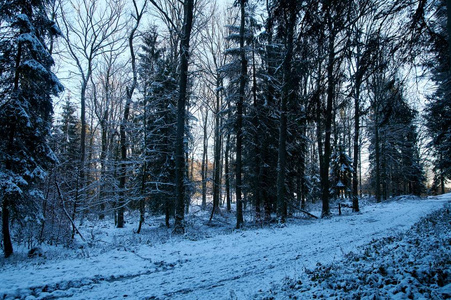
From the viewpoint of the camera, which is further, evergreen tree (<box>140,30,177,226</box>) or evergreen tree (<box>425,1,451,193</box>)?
evergreen tree (<box>140,30,177,226</box>)

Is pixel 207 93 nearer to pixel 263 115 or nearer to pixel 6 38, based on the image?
pixel 263 115

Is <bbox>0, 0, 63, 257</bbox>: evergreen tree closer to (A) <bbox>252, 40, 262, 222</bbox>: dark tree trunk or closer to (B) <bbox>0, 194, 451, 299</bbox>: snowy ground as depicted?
(B) <bbox>0, 194, 451, 299</bbox>: snowy ground

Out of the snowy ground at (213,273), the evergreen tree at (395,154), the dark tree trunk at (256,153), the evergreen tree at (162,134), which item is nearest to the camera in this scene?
the snowy ground at (213,273)

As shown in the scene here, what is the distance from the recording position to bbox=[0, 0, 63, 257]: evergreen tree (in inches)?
320

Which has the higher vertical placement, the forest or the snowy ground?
the forest

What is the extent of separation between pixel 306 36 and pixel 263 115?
9.84 m

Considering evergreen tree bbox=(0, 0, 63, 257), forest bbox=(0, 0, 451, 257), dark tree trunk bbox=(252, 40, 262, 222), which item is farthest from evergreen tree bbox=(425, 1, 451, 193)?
evergreen tree bbox=(0, 0, 63, 257)

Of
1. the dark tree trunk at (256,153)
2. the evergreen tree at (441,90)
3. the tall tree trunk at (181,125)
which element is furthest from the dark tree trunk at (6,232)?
the evergreen tree at (441,90)

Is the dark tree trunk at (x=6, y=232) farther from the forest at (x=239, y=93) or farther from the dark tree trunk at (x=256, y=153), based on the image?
the dark tree trunk at (x=256, y=153)

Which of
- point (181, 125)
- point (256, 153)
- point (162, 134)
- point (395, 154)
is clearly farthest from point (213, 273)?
point (395, 154)

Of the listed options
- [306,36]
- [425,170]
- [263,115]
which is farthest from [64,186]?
[425,170]

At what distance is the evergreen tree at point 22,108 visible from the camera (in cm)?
812

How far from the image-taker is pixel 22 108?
8.20m

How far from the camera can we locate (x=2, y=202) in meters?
7.83
